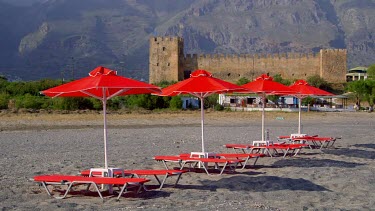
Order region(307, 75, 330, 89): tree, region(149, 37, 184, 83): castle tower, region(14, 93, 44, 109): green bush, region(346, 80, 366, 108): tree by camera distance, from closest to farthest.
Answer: region(14, 93, 44, 109): green bush, region(346, 80, 366, 108): tree, region(307, 75, 330, 89): tree, region(149, 37, 184, 83): castle tower

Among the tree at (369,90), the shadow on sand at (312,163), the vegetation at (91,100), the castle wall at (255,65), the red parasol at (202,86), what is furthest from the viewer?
the castle wall at (255,65)

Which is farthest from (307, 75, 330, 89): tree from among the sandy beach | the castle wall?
the sandy beach

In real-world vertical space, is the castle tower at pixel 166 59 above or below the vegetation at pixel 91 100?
above

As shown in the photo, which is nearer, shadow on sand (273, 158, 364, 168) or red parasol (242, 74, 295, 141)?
shadow on sand (273, 158, 364, 168)

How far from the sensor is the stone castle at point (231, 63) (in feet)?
213

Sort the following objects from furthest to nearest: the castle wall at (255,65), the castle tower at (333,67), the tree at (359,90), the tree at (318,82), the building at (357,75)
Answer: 1. the building at (357,75)
2. the castle wall at (255,65)
3. the castle tower at (333,67)
4. the tree at (318,82)
5. the tree at (359,90)

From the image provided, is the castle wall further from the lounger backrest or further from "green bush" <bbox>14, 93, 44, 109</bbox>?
the lounger backrest

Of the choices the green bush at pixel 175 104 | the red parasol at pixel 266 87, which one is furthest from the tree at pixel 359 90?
the red parasol at pixel 266 87

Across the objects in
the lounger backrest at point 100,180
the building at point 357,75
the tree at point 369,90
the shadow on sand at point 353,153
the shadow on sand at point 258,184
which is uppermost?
the building at point 357,75

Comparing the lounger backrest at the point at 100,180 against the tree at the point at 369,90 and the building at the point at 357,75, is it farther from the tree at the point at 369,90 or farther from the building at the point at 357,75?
the building at the point at 357,75

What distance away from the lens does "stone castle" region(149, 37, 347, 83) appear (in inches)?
2554

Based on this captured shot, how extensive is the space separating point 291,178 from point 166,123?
724 inches

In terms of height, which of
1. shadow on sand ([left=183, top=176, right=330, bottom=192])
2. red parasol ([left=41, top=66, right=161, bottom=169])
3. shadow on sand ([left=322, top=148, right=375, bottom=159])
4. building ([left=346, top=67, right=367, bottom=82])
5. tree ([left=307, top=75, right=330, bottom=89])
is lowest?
shadow on sand ([left=183, top=176, right=330, bottom=192])

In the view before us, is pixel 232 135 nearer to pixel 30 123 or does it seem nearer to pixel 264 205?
pixel 30 123
